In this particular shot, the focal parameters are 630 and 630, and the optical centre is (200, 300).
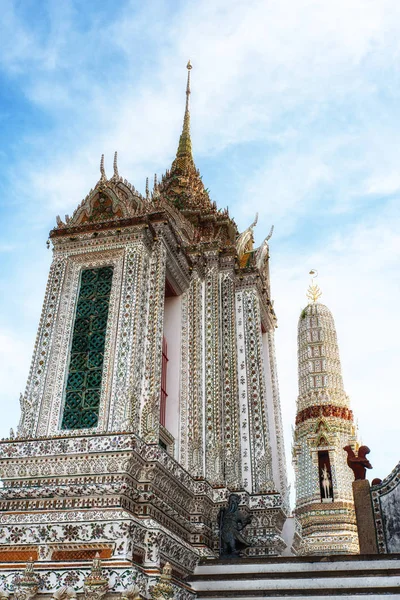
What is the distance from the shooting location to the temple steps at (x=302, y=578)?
7.15 m

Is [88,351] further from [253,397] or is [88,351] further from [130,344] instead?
[253,397]

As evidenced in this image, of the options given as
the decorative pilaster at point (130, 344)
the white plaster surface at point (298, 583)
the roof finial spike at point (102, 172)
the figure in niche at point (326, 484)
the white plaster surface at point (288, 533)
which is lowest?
the white plaster surface at point (298, 583)

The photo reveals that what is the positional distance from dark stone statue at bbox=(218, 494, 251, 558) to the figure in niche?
742 inches

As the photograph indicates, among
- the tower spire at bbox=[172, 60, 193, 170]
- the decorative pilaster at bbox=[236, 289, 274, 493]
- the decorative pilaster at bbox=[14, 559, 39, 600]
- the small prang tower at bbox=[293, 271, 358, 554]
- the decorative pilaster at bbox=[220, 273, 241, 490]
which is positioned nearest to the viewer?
the decorative pilaster at bbox=[14, 559, 39, 600]

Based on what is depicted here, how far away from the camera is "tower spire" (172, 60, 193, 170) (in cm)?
1745

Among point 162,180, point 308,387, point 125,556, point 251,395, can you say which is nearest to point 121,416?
point 125,556

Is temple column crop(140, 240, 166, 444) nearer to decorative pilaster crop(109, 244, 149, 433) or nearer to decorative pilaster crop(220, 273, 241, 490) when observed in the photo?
decorative pilaster crop(109, 244, 149, 433)

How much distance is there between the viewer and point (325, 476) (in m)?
28.3

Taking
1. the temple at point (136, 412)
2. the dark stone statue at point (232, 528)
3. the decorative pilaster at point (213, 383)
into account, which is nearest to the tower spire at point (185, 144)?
the temple at point (136, 412)

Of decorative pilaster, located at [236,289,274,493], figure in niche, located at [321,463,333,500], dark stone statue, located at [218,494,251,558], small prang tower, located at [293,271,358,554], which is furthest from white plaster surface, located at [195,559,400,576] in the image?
figure in niche, located at [321,463,333,500]

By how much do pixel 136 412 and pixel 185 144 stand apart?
37.7ft

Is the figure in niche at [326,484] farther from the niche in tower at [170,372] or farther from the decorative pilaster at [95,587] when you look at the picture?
the decorative pilaster at [95,587]

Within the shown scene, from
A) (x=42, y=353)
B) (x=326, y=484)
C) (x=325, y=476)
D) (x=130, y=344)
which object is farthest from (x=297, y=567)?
(x=325, y=476)

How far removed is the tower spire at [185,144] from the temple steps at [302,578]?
37.8ft
